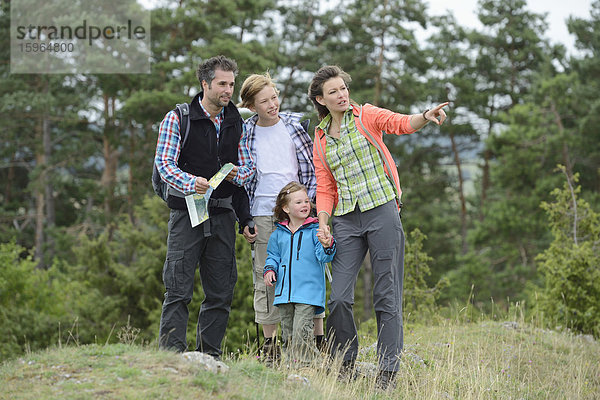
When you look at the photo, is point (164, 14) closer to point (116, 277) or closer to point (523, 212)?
point (116, 277)

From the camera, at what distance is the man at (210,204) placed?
448 cm

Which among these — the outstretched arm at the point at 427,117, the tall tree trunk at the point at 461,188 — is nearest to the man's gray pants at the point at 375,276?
the outstretched arm at the point at 427,117

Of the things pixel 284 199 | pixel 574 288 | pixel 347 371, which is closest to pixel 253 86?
pixel 284 199

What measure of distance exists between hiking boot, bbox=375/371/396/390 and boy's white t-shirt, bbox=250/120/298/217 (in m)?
1.44

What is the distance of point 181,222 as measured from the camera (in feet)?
14.8

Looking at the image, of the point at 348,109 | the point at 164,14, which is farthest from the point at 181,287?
the point at 164,14

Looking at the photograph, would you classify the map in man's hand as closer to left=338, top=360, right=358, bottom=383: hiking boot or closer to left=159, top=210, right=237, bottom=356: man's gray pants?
A: left=159, top=210, right=237, bottom=356: man's gray pants

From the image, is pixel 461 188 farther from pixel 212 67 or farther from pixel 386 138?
pixel 212 67

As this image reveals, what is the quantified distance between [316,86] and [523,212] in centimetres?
1788

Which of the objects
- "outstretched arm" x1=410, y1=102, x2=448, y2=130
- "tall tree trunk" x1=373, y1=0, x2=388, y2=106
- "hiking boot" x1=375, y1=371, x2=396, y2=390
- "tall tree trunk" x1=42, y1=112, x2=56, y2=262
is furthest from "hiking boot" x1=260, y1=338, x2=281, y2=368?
"tall tree trunk" x1=42, y1=112, x2=56, y2=262

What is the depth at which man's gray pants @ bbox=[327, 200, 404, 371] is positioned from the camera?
4.44 meters

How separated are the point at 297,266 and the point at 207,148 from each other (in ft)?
3.52

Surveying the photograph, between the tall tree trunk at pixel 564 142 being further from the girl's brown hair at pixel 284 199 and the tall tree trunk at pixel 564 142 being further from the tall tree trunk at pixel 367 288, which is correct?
the girl's brown hair at pixel 284 199

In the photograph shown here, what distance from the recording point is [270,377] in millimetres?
4090
